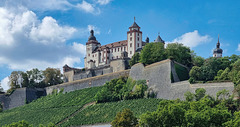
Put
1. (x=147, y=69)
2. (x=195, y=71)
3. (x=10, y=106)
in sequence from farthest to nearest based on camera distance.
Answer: (x=10, y=106)
(x=147, y=69)
(x=195, y=71)

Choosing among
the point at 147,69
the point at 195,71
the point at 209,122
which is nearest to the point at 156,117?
the point at 209,122

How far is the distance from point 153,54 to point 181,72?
248 inches

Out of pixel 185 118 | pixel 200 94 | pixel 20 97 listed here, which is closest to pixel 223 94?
pixel 200 94

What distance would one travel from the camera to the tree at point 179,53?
5650 cm

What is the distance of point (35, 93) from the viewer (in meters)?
75.8

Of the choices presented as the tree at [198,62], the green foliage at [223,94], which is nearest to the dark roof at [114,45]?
the tree at [198,62]

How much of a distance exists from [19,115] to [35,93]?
1176cm

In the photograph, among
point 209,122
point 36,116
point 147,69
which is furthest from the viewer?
point 36,116

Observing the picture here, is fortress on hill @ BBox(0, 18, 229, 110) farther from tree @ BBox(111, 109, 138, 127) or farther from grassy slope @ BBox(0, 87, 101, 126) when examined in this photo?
tree @ BBox(111, 109, 138, 127)

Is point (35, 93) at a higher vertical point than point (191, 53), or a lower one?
lower

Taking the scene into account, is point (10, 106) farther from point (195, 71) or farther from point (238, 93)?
point (238, 93)

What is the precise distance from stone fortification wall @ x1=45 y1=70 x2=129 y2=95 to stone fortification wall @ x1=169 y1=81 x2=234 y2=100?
1374 centimetres

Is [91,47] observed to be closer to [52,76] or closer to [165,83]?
[52,76]

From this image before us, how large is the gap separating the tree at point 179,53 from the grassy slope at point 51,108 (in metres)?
13.5
